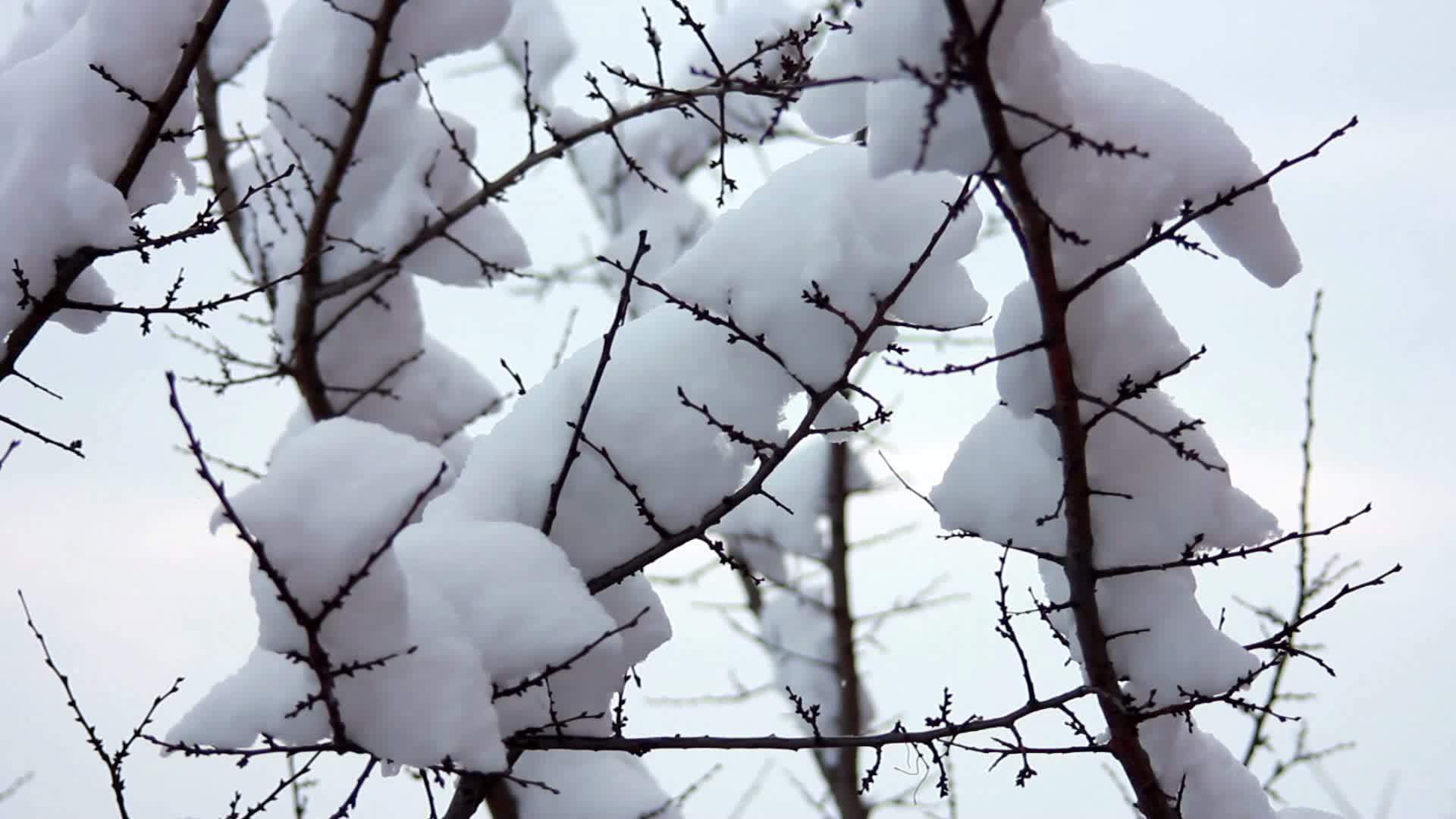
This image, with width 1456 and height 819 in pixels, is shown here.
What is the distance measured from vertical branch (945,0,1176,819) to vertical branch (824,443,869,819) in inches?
175

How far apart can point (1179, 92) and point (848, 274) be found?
2.41 feet

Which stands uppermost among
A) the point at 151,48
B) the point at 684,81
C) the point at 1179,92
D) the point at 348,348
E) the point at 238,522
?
the point at 684,81

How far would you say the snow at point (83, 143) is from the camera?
2.45m

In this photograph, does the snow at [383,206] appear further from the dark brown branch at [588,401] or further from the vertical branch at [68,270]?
the dark brown branch at [588,401]

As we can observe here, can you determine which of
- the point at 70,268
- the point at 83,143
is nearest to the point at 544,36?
the point at 83,143

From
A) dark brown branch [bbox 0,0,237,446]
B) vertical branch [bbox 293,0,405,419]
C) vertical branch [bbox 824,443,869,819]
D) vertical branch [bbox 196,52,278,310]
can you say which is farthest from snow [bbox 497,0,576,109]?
dark brown branch [bbox 0,0,237,446]

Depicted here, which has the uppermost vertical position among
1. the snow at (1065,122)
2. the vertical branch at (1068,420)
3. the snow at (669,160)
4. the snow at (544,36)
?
the snow at (544,36)

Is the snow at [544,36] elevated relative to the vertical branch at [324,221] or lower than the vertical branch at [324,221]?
elevated

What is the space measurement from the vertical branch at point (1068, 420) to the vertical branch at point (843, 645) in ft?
14.6

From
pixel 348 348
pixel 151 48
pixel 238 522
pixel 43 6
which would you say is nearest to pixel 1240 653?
pixel 238 522

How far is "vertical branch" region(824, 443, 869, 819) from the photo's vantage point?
6699 mm

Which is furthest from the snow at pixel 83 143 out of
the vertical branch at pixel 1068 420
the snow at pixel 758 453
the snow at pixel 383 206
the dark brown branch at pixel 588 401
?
the vertical branch at pixel 1068 420

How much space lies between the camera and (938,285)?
2379 millimetres

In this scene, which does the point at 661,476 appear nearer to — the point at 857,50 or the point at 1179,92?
the point at 857,50
